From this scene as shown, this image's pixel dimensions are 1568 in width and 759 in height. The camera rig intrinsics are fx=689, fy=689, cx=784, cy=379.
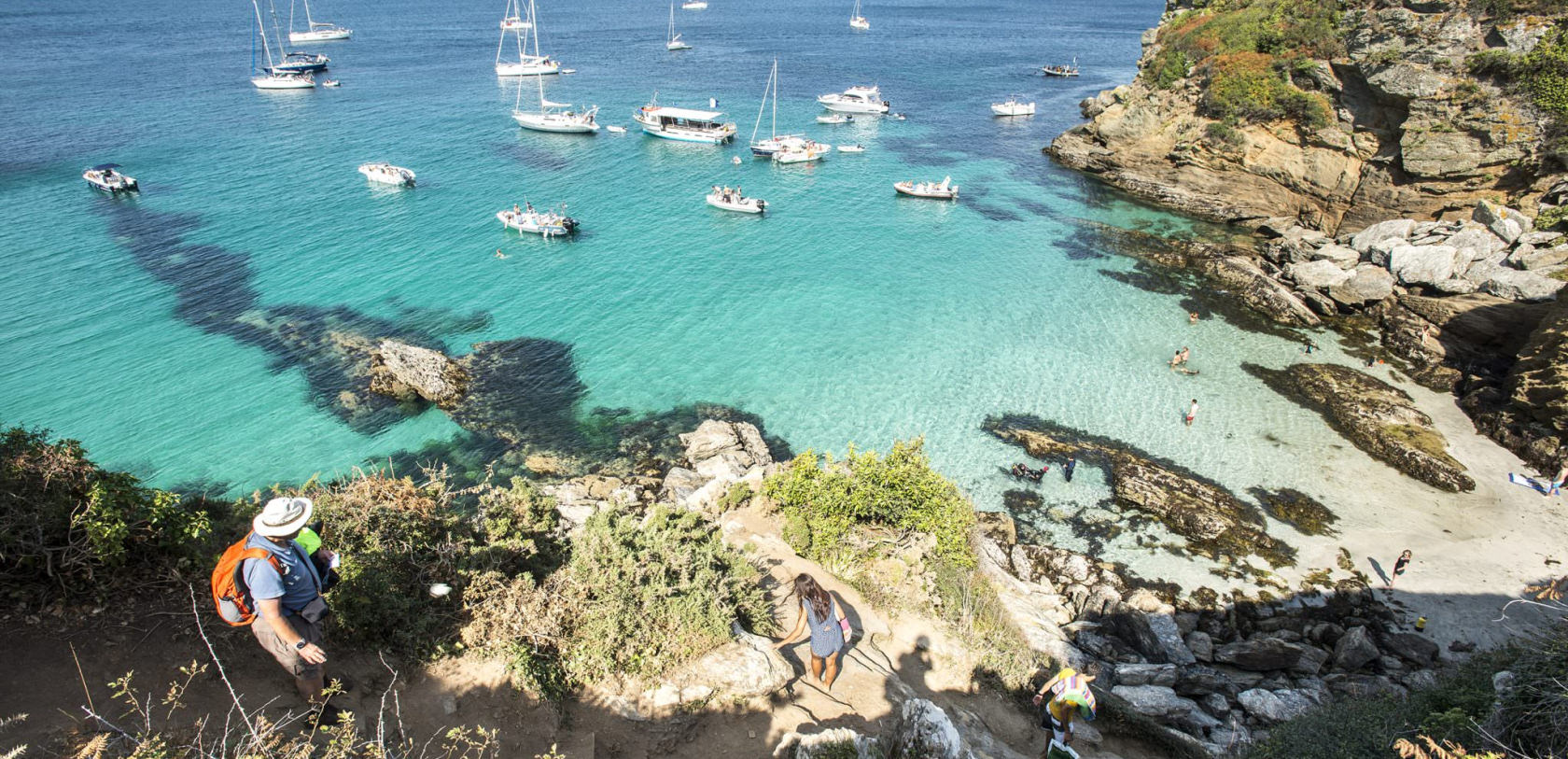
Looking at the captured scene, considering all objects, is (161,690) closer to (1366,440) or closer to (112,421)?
(112,421)

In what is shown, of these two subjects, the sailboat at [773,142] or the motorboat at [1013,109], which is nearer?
the sailboat at [773,142]

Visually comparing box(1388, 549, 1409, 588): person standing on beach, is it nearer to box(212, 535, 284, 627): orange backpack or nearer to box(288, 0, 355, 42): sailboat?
box(212, 535, 284, 627): orange backpack

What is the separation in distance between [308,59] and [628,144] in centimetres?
5033

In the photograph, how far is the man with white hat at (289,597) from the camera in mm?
6477

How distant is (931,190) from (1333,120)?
2304cm

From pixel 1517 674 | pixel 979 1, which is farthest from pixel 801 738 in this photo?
pixel 979 1

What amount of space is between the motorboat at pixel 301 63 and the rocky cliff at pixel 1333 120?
78.4m

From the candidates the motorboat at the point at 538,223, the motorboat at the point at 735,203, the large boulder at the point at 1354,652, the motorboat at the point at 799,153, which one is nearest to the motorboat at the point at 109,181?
the motorboat at the point at 538,223

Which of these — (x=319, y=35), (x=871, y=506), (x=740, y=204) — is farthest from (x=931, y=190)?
(x=319, y=35)

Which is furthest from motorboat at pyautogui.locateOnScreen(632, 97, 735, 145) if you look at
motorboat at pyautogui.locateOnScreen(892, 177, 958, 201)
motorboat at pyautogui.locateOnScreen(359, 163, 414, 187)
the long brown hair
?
the long brown hair

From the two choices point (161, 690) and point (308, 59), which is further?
point (308, 59)

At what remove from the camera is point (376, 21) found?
117688 millimetres

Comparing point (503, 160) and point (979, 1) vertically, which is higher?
point (979, 1)

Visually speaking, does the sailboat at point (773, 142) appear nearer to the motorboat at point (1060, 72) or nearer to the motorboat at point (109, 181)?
the motorboat at point (109, 181)
